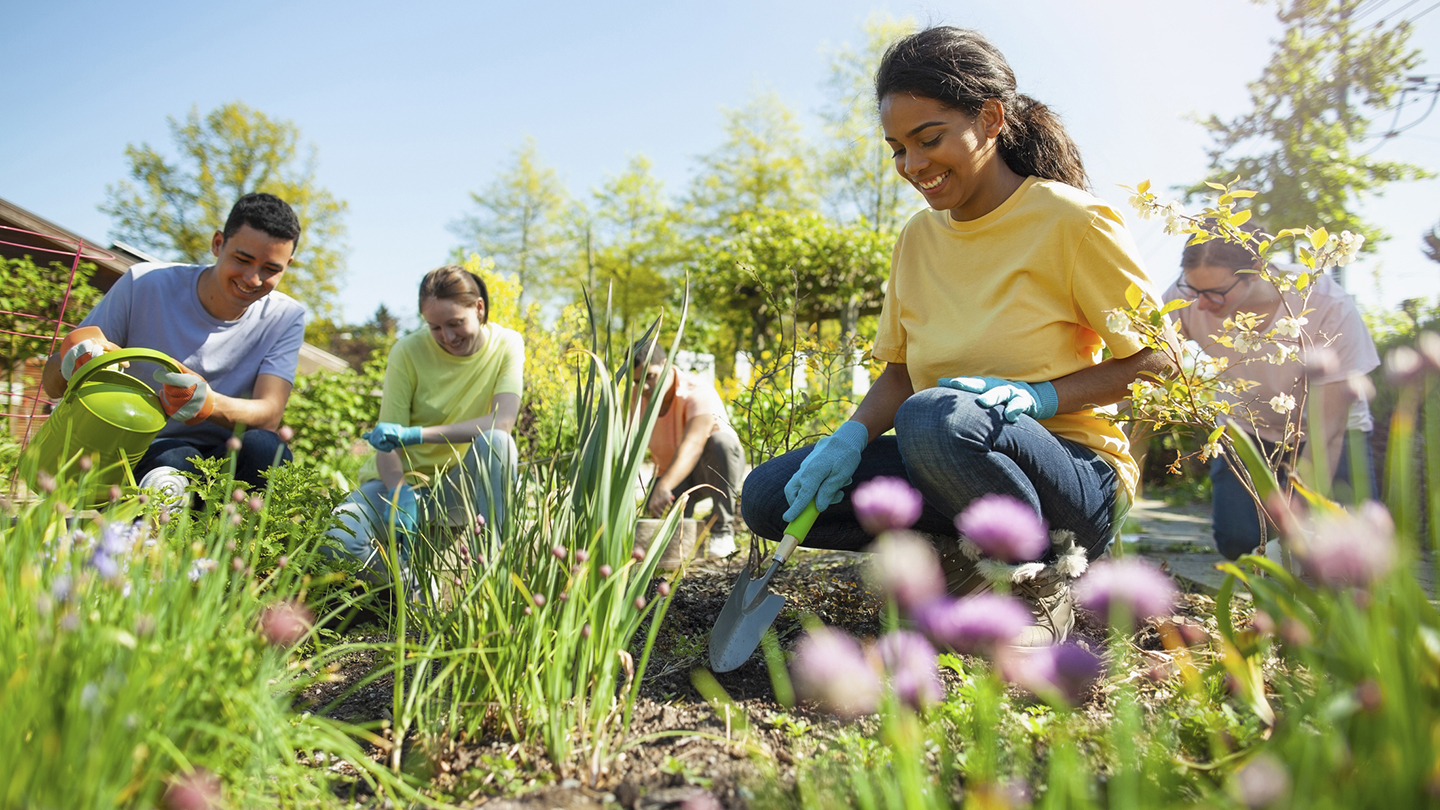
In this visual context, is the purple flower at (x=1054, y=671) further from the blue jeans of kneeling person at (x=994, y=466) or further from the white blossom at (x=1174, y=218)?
the white blossom at (x=1174, y=218)

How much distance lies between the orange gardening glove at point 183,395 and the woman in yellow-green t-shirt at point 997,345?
5.04 feet

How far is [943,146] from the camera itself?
1.82 metres

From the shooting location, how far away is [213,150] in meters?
16.4

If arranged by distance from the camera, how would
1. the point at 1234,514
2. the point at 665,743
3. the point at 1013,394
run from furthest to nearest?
the point at 1234,514 < the point at 1013,394 < the point at 665,743

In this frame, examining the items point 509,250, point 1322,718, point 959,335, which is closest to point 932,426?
point 959,335

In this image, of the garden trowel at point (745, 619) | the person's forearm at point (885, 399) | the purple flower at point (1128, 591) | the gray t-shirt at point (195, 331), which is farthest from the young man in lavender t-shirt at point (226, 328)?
the purple flower at point (1128, 591)

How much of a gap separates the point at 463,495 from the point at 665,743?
0.64m

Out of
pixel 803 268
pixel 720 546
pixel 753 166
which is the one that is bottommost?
pixel 720 546

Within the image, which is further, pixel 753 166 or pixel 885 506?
pixel 753 166

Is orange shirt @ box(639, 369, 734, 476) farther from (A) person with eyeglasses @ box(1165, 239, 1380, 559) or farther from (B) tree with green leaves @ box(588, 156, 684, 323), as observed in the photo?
(B) tree with green leaves @ box(588, 156, 684, 323)

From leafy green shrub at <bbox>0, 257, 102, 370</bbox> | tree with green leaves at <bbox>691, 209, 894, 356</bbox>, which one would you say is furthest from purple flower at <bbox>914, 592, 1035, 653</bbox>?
tree with green leaves at <bbox>691, 209, 894, 356</bbox>

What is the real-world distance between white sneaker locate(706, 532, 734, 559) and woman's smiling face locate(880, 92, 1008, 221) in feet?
5.80

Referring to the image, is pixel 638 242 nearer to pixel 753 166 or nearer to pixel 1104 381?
pixel 753 166

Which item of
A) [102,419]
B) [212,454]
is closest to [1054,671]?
[102,419]
